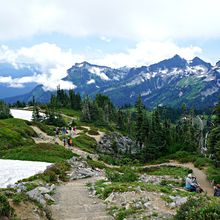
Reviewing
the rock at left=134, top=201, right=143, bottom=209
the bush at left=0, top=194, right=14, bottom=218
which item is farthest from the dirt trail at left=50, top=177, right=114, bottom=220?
the bush at left=0, top=194, right=14, bottom=218

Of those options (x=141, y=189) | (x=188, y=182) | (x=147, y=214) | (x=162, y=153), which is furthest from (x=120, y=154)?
(x=147, y=214)

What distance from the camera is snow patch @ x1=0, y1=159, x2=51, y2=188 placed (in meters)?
31.2

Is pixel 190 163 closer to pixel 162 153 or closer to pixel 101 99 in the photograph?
pixel 162 153

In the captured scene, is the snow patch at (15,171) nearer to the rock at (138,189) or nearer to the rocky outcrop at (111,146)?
the rock at (138,189)

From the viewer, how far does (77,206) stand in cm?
2147

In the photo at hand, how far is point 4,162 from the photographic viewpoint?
131 ft

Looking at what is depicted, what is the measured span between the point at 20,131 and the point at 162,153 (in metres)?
31.8

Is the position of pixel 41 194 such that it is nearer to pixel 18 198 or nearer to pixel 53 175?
pixel 18 198

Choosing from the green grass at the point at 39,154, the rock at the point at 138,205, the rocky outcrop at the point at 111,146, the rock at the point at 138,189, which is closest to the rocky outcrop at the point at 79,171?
the green grass at the point at 39,154

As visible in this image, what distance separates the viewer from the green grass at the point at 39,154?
148 ft

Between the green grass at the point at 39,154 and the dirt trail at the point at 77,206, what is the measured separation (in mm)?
18075

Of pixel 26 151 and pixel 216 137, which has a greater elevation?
pixel 26 151

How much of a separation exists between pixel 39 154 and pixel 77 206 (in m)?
26.6

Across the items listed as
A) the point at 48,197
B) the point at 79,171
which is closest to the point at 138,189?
the point at 48,197
